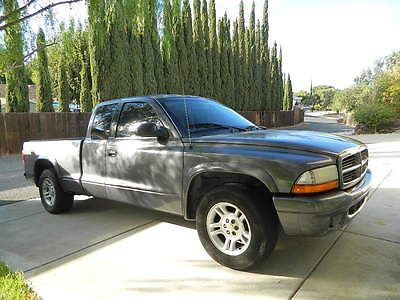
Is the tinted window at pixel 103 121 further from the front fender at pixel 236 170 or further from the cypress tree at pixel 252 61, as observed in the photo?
the cypress tree at pixel 252 61

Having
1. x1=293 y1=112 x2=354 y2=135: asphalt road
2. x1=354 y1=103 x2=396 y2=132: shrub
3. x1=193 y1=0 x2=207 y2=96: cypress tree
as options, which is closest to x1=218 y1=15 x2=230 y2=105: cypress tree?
x1=193 y1=0 x2=207 y2=96: cypress tree

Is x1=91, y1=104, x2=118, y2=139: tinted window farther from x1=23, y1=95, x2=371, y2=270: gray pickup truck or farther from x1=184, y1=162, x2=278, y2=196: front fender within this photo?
→ x1=184, y1=162, x2=278, y2=196: front fender

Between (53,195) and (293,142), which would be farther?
(53,195)

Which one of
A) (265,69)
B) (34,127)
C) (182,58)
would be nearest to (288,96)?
(265,69)

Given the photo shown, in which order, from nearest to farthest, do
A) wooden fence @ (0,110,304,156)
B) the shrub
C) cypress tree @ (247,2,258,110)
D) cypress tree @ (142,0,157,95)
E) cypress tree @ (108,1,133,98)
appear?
wooden fence @ (0,110,304,156), cypress tree @ (108,1,133,98), cypress tree @ (142,0,157,95), the shrub, cypress tree @ (247,2,258,110)

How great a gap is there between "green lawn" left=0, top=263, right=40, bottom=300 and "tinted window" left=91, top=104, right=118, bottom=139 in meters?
1.96

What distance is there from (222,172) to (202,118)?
3.33 feet

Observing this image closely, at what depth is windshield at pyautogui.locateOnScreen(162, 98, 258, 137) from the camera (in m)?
3.58

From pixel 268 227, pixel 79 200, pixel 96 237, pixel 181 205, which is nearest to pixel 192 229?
pixel 181 205

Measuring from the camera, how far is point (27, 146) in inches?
210

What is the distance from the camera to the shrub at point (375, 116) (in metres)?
17.8

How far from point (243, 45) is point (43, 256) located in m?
25.4

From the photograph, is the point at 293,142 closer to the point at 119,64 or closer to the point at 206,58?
the point at 119,64

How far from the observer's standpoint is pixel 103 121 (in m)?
4.36
